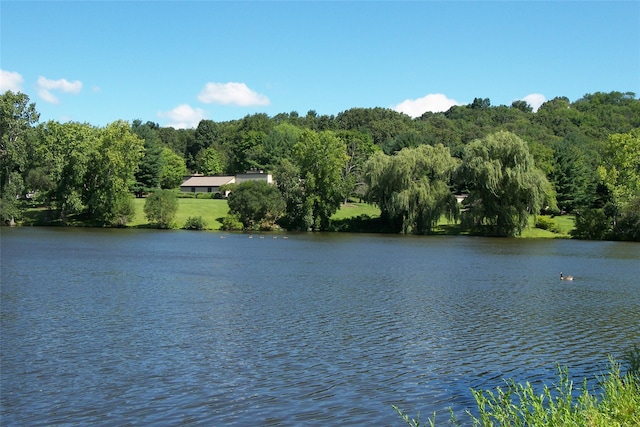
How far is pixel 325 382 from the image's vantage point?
14.3 metres

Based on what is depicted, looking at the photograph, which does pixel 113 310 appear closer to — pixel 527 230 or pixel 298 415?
pixel 298 415

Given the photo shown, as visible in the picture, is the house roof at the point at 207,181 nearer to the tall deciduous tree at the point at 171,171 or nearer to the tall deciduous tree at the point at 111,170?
the tall deciduous tree at the point at 171,171

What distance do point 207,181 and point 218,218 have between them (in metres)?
38.0

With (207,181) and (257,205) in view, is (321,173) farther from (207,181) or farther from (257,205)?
(207,181)

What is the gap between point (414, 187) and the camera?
71625mm

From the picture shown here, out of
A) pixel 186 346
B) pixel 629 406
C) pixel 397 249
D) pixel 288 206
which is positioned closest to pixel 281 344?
pixel 186 346

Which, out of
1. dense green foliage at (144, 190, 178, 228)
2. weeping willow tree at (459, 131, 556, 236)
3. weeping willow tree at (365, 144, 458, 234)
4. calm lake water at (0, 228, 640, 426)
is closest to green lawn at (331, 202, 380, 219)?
weeping willow tree at (365, 144, 458, 234)

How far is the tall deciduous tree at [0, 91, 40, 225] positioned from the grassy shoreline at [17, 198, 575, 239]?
5.35 meters

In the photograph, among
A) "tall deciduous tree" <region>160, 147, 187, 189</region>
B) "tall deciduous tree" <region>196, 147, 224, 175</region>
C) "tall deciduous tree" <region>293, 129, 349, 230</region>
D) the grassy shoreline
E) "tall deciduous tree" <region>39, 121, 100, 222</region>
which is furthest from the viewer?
"tall deciduous tree" <region>196, 147, 224, 175</region>

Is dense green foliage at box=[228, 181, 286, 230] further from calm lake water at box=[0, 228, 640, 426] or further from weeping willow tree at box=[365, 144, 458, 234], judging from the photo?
calm lake water at box=[0, 228, 640, 426]

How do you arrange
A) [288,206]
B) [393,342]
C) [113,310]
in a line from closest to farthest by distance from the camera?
[393,342]
[113,310]
[288,206]

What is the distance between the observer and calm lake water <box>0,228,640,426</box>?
1280 centimetres

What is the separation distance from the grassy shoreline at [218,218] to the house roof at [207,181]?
24794 millimetres

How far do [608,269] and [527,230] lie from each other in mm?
32497
